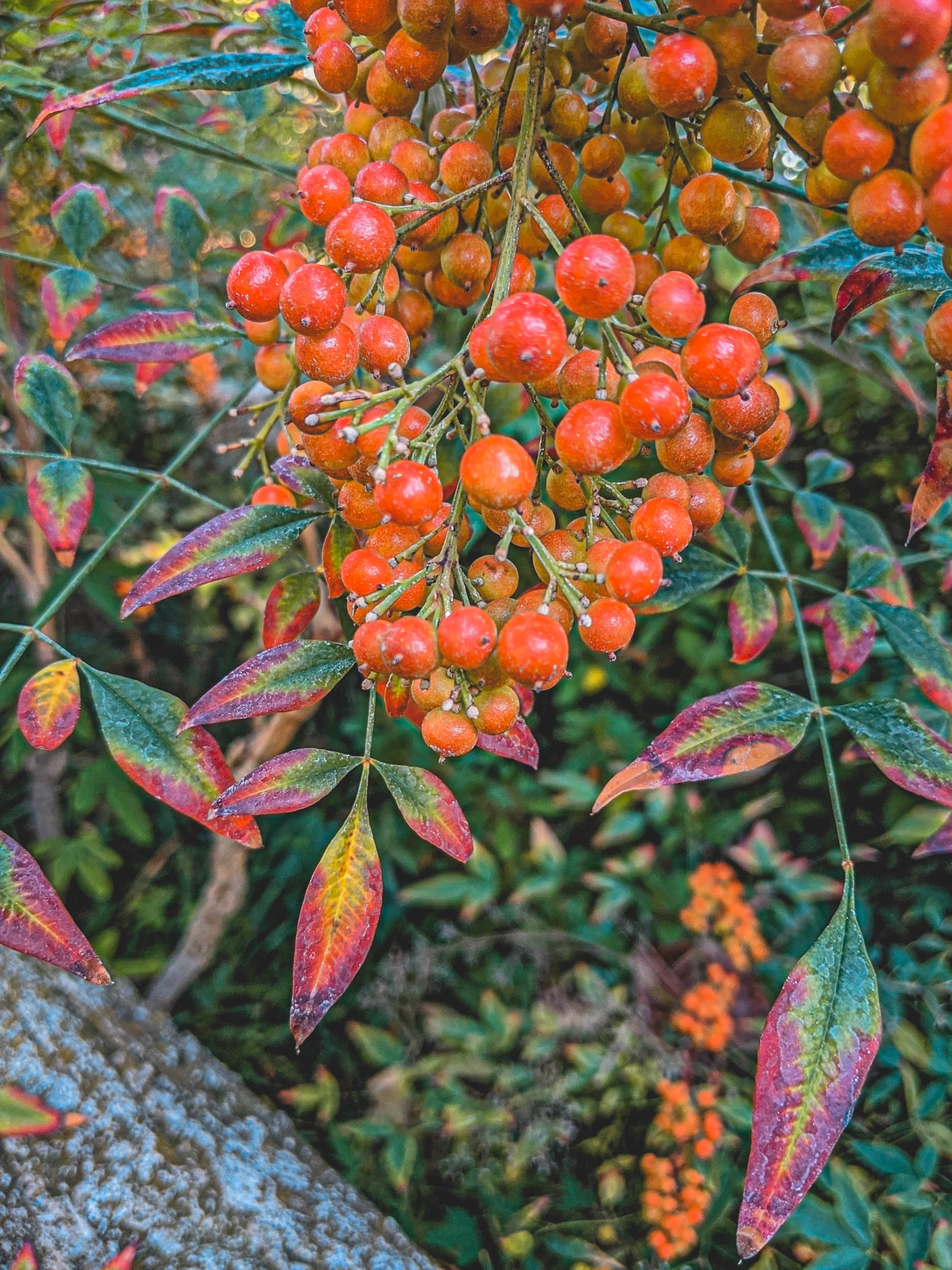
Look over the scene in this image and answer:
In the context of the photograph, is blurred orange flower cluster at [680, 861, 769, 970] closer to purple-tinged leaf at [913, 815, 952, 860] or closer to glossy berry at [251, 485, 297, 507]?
purple-tinged leaf at [913, 815, 952, 860]

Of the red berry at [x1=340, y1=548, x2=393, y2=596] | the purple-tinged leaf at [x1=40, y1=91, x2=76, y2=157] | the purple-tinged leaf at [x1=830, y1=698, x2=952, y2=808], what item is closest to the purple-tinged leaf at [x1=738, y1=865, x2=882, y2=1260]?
the purple-tinged leaf at [x1=830, y1=698, x2=952, y2=808]

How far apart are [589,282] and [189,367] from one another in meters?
1.17

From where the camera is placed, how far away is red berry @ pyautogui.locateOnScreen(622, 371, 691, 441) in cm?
41

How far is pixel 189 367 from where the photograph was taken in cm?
141

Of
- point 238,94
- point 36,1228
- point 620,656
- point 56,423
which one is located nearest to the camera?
point 36,1228

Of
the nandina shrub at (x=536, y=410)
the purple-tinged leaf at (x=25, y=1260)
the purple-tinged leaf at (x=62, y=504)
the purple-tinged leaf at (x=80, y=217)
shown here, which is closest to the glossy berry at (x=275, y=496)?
the nandina shrub at (x=536, y=410)

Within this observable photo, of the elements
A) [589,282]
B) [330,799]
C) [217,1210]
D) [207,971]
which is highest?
[589,282]

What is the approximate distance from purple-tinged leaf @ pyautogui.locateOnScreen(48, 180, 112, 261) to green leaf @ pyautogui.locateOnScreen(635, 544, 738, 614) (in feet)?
2.08

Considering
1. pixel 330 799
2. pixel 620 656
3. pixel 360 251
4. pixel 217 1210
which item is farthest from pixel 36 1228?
pixel 620 656

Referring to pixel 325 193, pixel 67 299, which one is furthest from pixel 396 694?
pixel 67 299

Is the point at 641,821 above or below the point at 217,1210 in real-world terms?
below

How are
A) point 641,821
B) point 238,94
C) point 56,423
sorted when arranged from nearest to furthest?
point 56,423 → point 238,94 → point 641,821

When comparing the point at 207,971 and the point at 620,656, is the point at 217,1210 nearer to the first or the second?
the point at 207,971

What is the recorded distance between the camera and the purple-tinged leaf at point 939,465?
0.51m
